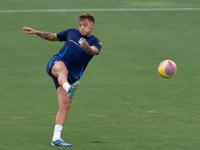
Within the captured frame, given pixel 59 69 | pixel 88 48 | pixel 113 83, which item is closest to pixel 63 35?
pixel 59 69

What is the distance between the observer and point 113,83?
1283 centimetres

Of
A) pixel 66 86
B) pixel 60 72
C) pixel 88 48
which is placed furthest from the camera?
pixel 60 72

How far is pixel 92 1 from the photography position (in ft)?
78.6

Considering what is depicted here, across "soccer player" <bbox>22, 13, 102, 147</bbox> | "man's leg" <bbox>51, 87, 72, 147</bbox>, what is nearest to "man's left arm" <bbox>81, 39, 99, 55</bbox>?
"soccer player" <bbox>22, 13, 102, 147</bbox>

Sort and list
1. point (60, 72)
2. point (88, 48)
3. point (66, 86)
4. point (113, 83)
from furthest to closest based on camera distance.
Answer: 1. point (113, 83)
2. point (60, 72)
3. point (88, 48)
4. point (66, 86)

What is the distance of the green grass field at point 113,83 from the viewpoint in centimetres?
824

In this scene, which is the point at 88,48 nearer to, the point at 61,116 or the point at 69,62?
the point at 69,62

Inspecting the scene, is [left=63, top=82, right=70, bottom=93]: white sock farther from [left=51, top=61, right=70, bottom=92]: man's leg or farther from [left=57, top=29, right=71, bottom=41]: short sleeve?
[left=57, top=29, right=71, bottom=41]: short sleeve

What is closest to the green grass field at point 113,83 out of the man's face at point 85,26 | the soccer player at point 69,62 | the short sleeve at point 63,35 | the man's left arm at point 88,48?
the soccer player at point 69,62

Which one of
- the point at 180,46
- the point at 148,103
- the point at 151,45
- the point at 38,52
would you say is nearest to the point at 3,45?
the point at 38,52

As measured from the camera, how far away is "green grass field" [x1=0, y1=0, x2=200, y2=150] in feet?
27.0

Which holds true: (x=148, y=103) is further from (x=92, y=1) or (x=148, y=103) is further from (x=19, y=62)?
(x=92, y=1)

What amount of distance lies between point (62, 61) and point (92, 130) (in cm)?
171

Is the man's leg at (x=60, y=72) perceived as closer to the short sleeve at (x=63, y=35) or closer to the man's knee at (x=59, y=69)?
the man's knee at (x=59, y=69)
